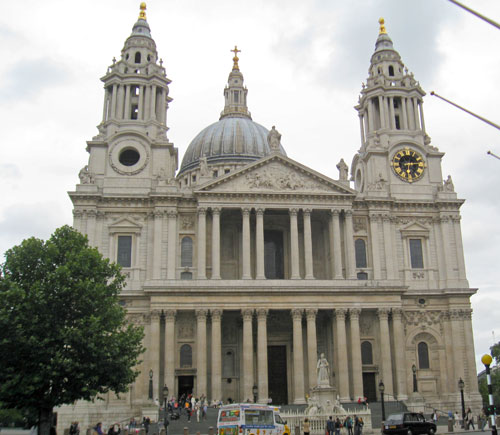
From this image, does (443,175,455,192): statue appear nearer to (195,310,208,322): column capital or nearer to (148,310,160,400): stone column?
(195,310,208,322): column capital

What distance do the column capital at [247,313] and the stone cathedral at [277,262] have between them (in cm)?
8

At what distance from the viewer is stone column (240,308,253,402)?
45531mm

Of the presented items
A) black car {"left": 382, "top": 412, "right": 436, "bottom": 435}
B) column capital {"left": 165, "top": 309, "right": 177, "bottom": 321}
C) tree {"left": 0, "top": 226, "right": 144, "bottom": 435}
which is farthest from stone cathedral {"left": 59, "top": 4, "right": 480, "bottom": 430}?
black car {"left": 382, "top": 412, "right": 436, "bottom": 435}

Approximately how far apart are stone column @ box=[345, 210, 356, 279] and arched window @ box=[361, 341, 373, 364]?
17.8 ft

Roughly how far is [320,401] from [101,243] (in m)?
21.9

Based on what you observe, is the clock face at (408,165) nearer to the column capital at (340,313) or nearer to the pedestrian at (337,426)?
the column capital at (340,313)

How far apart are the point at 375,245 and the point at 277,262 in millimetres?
8612

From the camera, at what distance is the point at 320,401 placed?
3975cm

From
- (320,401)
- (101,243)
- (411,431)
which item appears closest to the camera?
(411,431)

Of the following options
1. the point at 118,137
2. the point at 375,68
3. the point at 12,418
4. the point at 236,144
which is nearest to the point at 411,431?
the point at 118,137

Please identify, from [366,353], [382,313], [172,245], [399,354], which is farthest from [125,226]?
[399,354]

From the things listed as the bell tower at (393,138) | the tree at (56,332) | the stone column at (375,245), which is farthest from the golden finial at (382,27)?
the tree at (56,332)

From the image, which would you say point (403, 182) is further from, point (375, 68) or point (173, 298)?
point (173, 298)

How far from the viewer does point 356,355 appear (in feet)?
155
